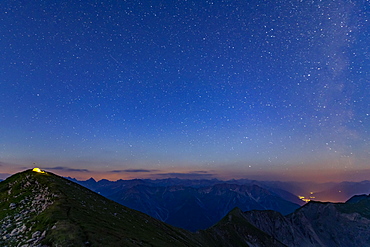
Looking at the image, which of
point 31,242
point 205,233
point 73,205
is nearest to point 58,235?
point 31,242

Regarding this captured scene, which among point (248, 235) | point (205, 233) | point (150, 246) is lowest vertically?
point (248, 235)

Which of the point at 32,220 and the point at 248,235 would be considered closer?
the point at 32,220

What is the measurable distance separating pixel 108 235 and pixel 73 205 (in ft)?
62.1

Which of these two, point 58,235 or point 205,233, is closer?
point 58,235

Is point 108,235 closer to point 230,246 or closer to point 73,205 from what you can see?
point 73,205

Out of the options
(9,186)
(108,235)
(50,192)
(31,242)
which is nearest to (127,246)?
(108,235)

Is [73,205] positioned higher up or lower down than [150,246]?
higher up

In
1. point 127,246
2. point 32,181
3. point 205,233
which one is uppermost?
point 32,181

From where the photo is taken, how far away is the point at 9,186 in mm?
70312

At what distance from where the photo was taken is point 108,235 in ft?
130

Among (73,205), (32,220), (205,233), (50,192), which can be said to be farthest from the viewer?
(205,233)

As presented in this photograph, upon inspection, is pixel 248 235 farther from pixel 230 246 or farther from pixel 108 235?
pixel 108 235

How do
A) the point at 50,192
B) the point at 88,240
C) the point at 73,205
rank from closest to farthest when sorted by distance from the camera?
1. the point at 88,240
2. the point at 73,205
3. the point at 50,192

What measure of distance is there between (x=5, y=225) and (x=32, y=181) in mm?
28938
